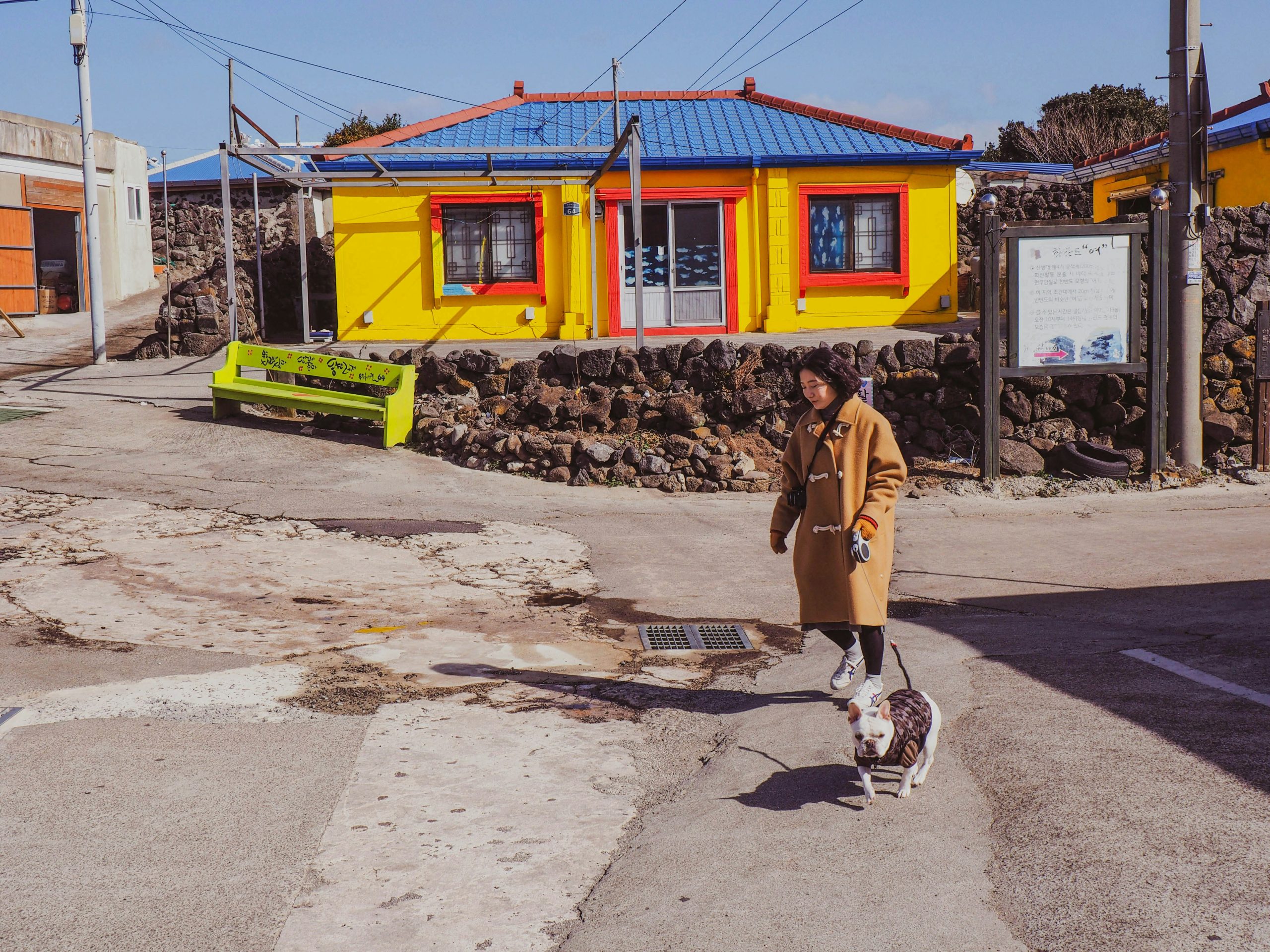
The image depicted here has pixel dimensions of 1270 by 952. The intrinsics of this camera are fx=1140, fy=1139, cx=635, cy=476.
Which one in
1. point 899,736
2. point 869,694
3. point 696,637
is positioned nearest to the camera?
point 899,736

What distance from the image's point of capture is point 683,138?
20344 millimetres

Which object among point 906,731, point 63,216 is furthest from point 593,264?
point 63,216

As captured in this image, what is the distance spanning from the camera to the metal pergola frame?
1452 cm

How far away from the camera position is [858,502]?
4848 millimetres

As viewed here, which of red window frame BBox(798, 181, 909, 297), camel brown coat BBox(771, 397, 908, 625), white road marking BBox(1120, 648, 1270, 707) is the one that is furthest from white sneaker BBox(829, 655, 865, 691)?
red window frame BBox(798, 181, 909, 297)

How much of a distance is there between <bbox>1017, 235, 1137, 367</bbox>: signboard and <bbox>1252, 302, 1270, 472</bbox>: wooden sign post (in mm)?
1413

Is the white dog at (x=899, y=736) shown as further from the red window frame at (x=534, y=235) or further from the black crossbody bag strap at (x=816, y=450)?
the red window frame at (x=534, y=235)

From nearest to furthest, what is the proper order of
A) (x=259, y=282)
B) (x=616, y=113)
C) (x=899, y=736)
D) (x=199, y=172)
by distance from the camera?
(x=899, y=736)
(x=616, y=113)
(x=259, y=282)
(x=199, y=172)

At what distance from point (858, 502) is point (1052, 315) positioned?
300 inches

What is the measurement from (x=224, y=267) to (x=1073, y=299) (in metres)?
14.1

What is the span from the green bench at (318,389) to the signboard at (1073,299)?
666 cm

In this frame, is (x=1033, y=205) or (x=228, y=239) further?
(x=1033, y=205)

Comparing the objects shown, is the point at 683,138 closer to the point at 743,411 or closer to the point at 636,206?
the point at 636,206

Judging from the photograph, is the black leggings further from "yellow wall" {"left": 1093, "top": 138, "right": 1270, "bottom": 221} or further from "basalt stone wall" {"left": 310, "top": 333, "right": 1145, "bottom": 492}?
"yellow wall" {"left": 1093, "top": 138, "right": 1270, "bottom": 221}
